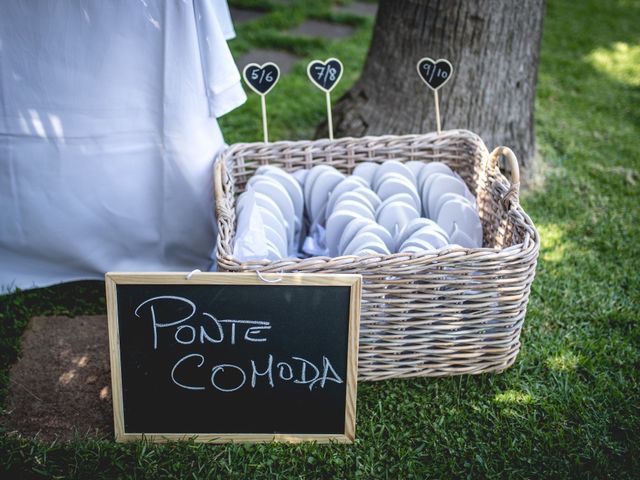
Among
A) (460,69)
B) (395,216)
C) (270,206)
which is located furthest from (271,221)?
(460,69)

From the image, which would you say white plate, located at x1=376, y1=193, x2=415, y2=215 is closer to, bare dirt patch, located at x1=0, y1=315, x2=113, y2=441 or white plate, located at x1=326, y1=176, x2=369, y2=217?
white plate, located at x1=326, y1=176, x2=369, y2=217

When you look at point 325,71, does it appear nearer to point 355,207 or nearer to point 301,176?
point 301,176

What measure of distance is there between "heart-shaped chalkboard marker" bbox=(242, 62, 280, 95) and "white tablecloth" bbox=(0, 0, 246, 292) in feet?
0.63

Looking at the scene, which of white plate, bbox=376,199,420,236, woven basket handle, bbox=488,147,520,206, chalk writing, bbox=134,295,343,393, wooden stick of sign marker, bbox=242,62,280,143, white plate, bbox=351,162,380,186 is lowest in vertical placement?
chalk writing, bbox=134,295,343,393

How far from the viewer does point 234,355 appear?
166 centimetres

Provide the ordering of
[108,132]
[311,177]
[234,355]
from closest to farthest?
[234,355]
[108,132]
[311,177]

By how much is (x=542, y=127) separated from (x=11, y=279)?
3029mm

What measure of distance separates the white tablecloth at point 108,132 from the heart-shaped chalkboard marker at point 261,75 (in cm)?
19

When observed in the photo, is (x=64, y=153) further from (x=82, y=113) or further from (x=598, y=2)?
(x=598, y=2)

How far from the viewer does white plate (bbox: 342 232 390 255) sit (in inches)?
75.1

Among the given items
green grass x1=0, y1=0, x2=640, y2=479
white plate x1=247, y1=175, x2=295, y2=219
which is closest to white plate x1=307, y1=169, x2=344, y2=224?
white plate x1=247, y1=175, x2=295, y2=219

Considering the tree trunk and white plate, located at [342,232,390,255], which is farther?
the tree trunk

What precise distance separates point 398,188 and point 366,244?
46 cm

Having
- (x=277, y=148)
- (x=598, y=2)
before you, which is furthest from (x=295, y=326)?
(x=598, y=2)
